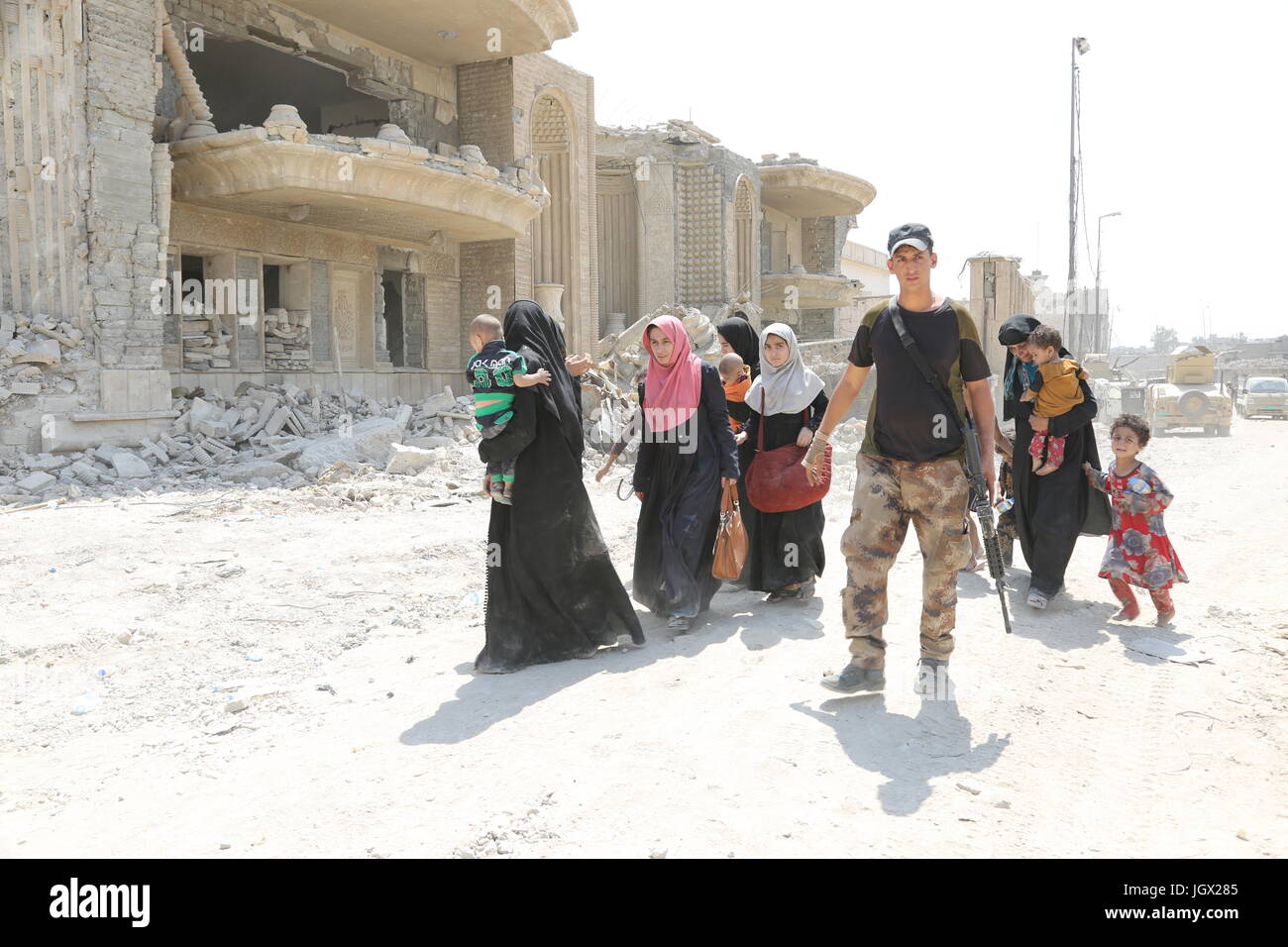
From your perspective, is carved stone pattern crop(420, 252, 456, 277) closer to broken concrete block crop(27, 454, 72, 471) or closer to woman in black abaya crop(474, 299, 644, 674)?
broken concrete block crop(27, 454, 72, 471)

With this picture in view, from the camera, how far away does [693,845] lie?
232 centimetres

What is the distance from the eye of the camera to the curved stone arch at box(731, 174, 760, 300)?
22328 mm

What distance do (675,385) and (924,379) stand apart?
5.12 feet

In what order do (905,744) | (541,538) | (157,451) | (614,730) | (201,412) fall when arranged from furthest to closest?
1. (201,412)
2. (157,451)
3. (541,538)
4. (614,730)
5. (905,744)

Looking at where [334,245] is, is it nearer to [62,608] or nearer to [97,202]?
[97,202]

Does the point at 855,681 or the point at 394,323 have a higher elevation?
the point at 394,323

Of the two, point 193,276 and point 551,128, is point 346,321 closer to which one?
point 193,276

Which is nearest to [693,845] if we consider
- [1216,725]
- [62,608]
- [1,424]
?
[1216,725]

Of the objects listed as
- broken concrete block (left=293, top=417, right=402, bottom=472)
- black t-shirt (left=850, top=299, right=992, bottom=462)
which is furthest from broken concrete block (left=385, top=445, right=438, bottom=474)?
black t-shirt (left=850, top=299, right=992, bottom=462)

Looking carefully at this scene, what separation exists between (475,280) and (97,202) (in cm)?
635

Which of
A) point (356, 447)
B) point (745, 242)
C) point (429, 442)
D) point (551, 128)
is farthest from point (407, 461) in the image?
point (745, 242)

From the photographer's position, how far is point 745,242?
22.8m

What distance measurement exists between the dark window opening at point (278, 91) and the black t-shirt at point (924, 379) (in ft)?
39.5

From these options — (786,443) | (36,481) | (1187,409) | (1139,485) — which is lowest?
(36,481)
